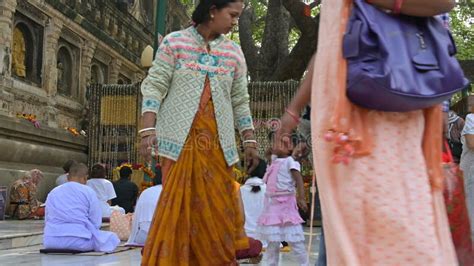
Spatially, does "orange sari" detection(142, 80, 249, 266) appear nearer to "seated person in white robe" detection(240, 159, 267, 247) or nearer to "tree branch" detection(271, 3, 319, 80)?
"seated person in white robe" detection(240, 159, 267, 247)

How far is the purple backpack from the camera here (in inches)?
87.0

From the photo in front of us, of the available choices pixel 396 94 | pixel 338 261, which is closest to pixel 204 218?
pixel 338 261

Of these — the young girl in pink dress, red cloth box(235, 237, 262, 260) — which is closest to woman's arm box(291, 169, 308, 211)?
the young girl in pink dress

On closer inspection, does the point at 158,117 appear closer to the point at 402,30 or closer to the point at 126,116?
the point at 402,30

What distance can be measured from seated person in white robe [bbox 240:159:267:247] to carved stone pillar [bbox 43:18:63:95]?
7.85 meters

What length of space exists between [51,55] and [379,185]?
13900 mm

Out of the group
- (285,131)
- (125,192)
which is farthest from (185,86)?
(125,192)

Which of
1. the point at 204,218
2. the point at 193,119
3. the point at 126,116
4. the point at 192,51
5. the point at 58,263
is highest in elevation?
the point at 126,116

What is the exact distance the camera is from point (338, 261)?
90.4 inches

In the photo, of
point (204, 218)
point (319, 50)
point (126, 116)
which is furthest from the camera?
point (126, 116)

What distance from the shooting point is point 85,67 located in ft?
56.3

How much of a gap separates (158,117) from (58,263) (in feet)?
10.3

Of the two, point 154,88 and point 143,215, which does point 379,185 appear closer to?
point 154,88

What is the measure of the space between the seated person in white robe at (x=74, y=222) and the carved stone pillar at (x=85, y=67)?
9.41 meters
